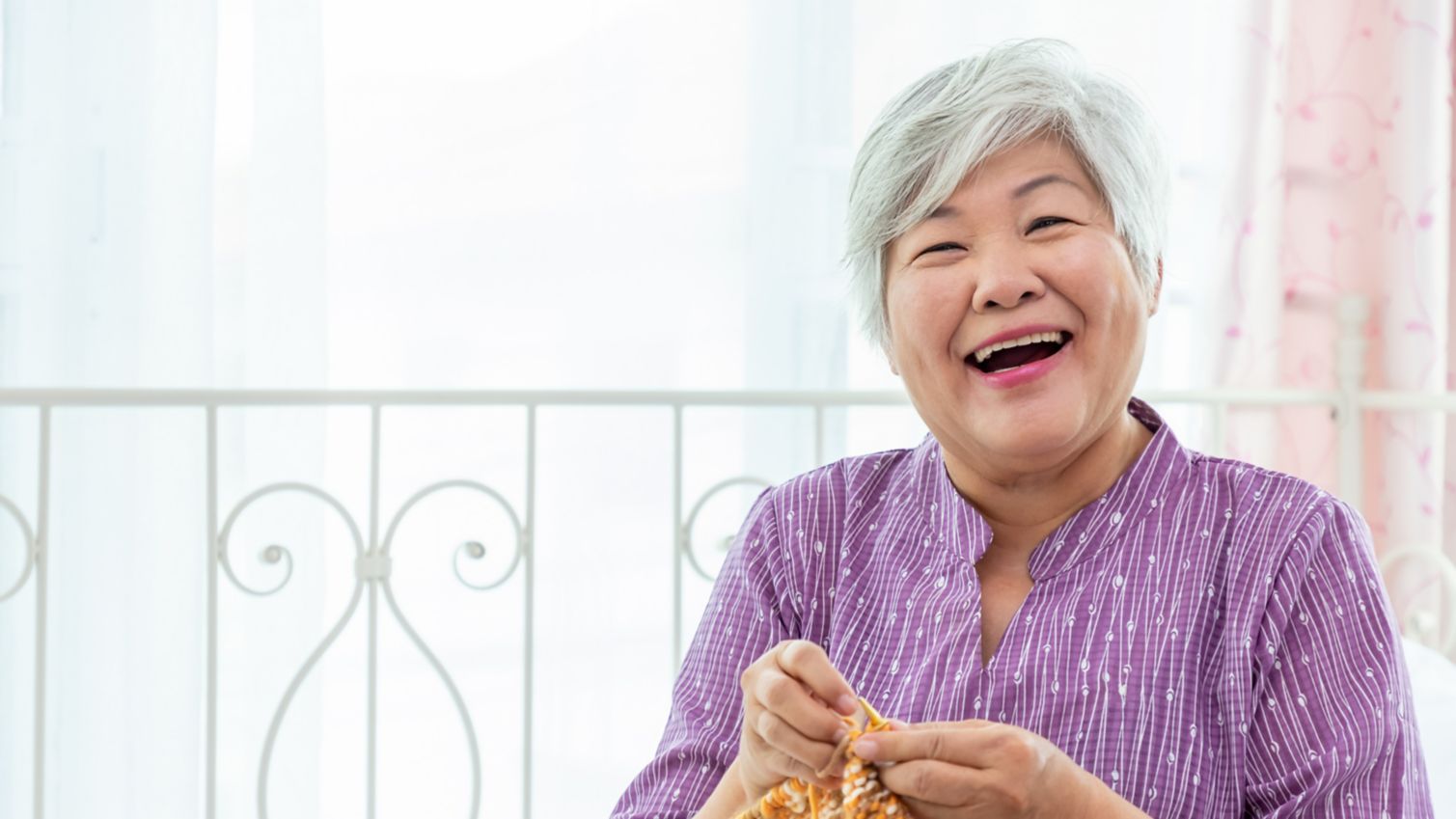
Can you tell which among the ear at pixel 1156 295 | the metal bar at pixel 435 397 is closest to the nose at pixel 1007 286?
the ear at pixel 1156 295

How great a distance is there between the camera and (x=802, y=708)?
2.70 feet

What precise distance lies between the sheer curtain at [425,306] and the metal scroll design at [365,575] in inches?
1.5

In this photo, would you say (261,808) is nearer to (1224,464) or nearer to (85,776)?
(85,776)

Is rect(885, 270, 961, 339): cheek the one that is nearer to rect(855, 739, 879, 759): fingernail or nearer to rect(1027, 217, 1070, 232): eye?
rect(1027, 217, 1070, 232): eye

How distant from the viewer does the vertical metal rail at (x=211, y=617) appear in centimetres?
150

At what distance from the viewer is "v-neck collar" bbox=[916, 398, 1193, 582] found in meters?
1.01

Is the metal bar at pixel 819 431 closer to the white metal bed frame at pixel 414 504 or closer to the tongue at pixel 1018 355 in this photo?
the white metal bed frame at pixel 414 504

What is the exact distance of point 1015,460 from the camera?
3.30ft

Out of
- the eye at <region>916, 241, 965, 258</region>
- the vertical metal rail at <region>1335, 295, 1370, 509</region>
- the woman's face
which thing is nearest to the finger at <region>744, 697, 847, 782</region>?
the woman's face

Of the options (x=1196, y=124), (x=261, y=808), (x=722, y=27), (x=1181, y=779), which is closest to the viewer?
(x=1181, y=779)

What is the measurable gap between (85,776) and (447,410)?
0.60 m

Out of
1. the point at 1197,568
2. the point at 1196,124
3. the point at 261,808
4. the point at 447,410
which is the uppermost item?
the point at 1196,124

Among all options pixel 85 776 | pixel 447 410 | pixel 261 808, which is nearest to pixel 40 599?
pixel 85 776

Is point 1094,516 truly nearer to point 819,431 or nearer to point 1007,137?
point 1007,137
